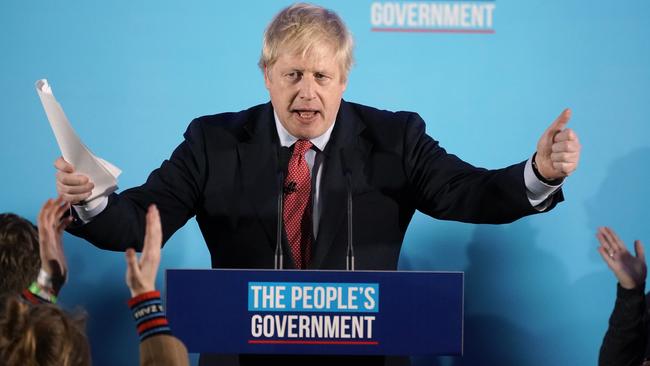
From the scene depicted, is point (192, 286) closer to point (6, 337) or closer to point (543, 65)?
point (6, 337)

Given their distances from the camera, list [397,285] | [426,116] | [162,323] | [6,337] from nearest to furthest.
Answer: [6,337] → [162,323] → [397,285] → [426,116]

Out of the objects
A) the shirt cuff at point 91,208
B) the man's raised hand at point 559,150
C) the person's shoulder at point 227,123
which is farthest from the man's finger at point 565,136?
the shirt cuff at point 91,208

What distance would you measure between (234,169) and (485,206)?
72cm

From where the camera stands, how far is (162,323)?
6.14ft

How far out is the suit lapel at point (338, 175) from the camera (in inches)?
110

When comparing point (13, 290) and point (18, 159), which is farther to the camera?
point (18, 159)

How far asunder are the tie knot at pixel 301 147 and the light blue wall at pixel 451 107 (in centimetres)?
109

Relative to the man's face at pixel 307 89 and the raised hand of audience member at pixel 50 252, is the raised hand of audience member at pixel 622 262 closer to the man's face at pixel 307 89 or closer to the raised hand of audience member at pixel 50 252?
the man's face at pixel 307 89

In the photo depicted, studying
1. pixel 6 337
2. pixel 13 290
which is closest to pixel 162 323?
pixel 6 337

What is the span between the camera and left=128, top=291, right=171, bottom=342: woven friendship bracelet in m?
1.86

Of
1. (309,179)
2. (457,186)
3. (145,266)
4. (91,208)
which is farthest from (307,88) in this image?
(145,266)

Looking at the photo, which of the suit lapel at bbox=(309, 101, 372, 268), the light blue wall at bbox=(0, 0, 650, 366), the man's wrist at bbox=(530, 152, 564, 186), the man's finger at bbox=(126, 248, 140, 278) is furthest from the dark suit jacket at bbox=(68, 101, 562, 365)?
the light blue wall at bbox=(0, 0, 650, 366)

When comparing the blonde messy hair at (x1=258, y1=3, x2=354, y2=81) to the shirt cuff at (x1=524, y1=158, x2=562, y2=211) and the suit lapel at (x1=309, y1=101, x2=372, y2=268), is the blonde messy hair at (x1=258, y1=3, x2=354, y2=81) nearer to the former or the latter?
the suit lapel at (x1=309, y1=101, x2=372, y2=268)

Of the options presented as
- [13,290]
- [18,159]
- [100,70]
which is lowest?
[13,290]
